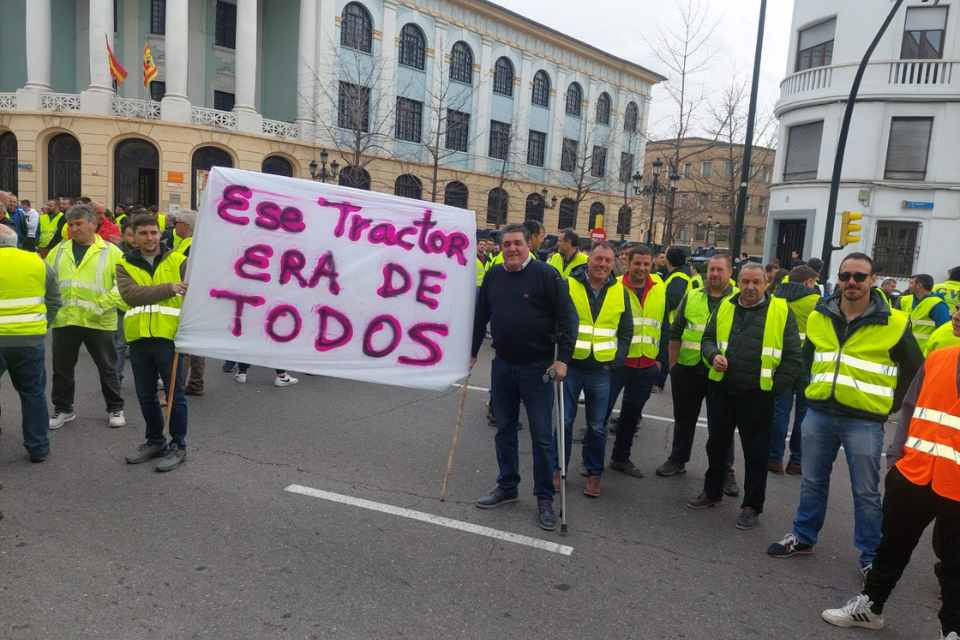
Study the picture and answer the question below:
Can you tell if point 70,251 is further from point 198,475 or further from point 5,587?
point 5,587

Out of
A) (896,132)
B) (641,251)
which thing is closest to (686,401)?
(641,251)

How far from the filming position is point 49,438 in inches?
218

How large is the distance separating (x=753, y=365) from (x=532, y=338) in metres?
1.62

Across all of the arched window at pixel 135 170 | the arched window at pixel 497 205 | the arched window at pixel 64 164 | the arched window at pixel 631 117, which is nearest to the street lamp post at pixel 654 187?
the arched window at pixel 497 205

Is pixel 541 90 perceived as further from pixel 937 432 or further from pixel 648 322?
pixel 937 432

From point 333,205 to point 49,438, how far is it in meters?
3.29

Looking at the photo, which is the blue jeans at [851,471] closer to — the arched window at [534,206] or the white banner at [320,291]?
the white banner at [320,291]

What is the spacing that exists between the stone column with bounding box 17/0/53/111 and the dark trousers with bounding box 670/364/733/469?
32030 millimetres

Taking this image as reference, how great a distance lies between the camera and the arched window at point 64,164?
28641mm

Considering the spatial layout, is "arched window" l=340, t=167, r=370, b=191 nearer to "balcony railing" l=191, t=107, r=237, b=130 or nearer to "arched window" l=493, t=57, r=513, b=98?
"balcony railing" l=191, t=107, r=237, b=130

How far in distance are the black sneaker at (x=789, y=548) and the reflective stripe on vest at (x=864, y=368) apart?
977mm

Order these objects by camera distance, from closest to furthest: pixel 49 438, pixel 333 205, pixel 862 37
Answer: pixel 333 205 → pixel 49 438 → pixel 862 37

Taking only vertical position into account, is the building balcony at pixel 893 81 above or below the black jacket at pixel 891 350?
above

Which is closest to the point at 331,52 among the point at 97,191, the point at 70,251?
the point at 97,191
